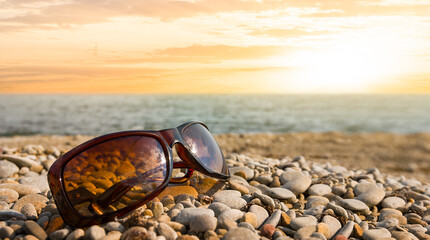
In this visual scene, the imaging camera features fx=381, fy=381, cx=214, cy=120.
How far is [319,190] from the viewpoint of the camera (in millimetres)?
3254

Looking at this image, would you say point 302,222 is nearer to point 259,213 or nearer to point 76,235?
point 259,213

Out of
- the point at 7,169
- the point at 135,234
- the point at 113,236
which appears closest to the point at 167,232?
the point at 135,234

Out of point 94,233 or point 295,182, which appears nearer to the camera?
point 94,233

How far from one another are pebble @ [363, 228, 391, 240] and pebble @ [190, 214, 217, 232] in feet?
3.37

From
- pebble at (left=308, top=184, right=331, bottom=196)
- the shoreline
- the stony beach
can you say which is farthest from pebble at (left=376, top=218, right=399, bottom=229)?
the shoreline

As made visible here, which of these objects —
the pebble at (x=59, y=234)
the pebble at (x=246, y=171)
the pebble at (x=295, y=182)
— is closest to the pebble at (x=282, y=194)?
the pebble at (x=295, y=182)

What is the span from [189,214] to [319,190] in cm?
142

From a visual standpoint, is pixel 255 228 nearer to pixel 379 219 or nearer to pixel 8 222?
pixel 379 219

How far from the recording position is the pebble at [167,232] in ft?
6.93

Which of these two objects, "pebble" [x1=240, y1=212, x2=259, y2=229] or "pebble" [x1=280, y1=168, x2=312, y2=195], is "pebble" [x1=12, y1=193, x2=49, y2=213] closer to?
"pebble" [x1=240, y1=212, x2=259, y2=229]

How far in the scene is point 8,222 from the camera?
7.98 feet

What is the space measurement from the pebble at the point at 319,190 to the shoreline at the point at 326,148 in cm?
289

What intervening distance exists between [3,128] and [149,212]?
14.4 m

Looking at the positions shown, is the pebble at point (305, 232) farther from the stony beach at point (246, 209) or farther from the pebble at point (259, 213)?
the pebble at point (259, 213)
